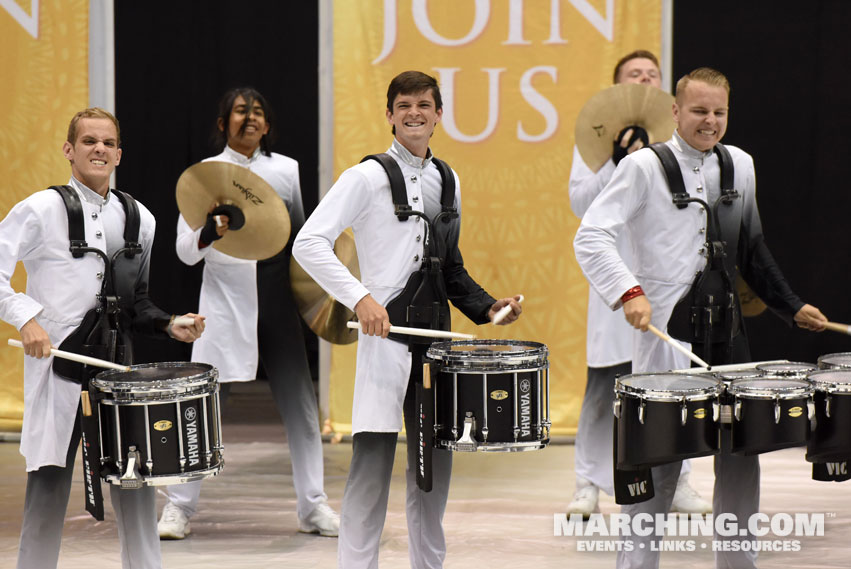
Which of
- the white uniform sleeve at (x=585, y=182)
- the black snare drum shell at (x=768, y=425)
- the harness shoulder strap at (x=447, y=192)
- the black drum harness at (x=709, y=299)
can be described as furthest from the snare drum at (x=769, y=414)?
the white uniform sleeve at (x=585, y=182)

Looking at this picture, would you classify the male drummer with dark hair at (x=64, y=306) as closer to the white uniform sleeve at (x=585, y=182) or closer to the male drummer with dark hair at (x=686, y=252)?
the male drummer with dark hair at (x=686, y=252)

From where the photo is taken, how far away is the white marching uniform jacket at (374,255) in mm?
3648

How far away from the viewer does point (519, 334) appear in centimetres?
628

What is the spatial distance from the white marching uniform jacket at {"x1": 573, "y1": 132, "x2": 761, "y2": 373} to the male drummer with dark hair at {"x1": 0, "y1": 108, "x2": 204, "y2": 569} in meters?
1.30

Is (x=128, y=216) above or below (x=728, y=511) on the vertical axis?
above

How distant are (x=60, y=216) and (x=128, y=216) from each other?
22 centimetres

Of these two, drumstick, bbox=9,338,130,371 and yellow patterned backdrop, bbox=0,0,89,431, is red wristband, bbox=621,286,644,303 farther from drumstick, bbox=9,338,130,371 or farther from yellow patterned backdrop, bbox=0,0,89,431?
yellow patterned backdrop, bbox=0,0,89,431

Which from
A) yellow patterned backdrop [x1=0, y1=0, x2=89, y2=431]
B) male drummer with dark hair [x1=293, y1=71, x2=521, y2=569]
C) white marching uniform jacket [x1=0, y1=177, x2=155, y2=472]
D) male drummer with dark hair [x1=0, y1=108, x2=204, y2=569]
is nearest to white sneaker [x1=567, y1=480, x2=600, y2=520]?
male drummer with dark hair [x1=293, y1=71, x2=521, y2=569]

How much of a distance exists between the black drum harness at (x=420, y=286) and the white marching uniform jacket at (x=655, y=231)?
1.52 ft

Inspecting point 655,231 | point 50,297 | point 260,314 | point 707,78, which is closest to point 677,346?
point 655,231

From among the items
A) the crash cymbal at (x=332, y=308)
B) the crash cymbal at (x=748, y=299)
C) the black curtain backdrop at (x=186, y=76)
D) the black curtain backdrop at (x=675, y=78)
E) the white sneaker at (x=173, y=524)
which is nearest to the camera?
the crash cymbal at (x=748, y=299)

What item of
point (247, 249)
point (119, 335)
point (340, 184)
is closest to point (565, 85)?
point (247, 249)

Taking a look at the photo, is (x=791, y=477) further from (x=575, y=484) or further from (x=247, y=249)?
(x=247, y=249)

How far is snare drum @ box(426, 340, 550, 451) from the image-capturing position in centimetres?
349
